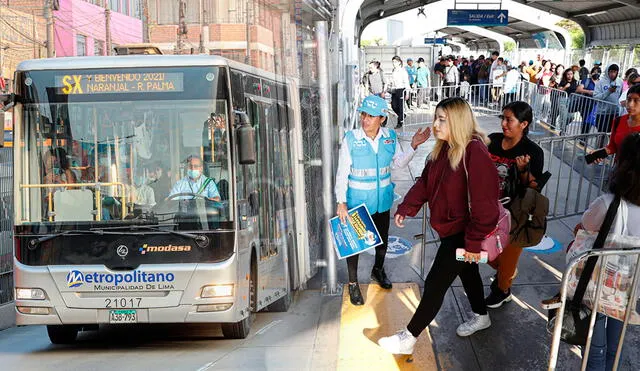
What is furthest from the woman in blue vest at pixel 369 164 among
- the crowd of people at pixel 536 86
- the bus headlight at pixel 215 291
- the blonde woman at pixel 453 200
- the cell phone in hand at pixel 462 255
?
the crowd of people at pixel 536 86

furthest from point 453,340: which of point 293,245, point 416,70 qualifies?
point 416,70

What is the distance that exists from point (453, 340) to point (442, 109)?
1.85m

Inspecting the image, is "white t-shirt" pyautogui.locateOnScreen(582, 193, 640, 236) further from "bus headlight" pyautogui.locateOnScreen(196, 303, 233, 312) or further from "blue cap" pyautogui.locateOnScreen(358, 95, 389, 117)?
"bus headlight" pyautogui.locateOnScreen(196, 303, 233, 312)

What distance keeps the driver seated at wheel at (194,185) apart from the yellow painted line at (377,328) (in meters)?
1.56

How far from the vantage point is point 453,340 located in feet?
16.3

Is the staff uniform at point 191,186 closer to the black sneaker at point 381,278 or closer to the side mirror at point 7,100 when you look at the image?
the side mirror at point 7,100

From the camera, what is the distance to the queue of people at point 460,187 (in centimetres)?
367

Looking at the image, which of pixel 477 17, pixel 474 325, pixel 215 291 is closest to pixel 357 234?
pixel 474 325

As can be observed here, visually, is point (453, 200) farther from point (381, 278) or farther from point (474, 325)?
point (381, 278)

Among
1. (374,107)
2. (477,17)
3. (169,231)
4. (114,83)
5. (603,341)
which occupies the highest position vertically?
(477,17)

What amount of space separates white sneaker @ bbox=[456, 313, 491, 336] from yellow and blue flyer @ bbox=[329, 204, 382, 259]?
3.17 feet

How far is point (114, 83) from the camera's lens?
18.1ft

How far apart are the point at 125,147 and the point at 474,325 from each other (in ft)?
10.5

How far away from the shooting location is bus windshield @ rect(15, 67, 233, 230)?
17.9 feet
